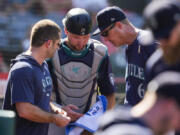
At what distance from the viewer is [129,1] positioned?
10.9 metres

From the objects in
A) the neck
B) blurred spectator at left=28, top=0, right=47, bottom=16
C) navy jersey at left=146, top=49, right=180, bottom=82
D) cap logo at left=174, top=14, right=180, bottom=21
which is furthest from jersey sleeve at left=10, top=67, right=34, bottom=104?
blurred spectator at left=28, top=0, right=47, bottom=16

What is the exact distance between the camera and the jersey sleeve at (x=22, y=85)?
4.70 meters

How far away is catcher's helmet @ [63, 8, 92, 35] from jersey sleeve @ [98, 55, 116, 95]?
0.38 meters

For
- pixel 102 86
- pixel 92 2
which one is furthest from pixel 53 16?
pixel 102 86

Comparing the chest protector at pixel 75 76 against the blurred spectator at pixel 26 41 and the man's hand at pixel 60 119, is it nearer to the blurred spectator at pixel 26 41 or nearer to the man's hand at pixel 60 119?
the man's hand at pixel 60 119

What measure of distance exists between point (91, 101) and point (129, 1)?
5595mm

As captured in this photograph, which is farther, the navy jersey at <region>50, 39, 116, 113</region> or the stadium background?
the stadium background

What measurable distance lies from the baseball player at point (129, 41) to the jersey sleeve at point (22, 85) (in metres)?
0.92

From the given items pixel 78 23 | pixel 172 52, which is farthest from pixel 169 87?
pixel 78 23

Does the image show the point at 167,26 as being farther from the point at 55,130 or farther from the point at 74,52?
the point at 55,130

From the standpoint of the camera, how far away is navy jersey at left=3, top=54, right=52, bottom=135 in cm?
470

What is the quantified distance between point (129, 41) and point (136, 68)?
0.28 m

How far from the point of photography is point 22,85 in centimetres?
470

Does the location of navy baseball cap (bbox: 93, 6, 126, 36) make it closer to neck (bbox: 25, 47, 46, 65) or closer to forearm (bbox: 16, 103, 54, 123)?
neck (bbox: 25, 47, 46, 65)
